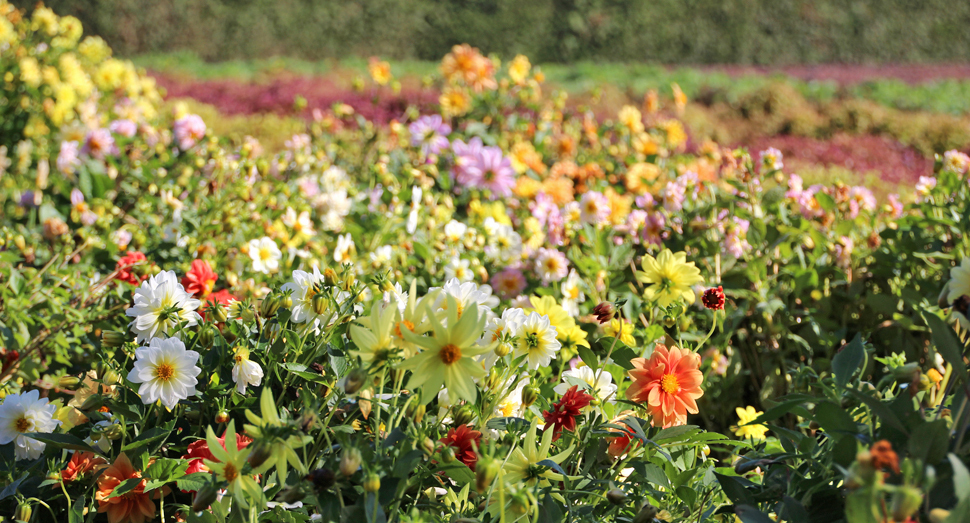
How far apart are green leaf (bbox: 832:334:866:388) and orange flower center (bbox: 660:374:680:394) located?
18 cm

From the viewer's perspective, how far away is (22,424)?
82 centimetres

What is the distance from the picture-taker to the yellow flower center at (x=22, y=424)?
815 millimetres

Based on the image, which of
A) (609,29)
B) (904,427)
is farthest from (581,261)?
(609,29)

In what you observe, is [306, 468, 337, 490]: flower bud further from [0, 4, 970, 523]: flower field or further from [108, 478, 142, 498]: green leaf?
[108, 478, 142, 498]: green leaf

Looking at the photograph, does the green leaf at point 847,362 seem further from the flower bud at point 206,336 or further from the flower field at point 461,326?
the flower bud at point 206,336

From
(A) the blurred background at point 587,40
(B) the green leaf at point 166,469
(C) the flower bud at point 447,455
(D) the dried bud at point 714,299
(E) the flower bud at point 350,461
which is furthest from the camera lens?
(A) the blurred background at point 587,40

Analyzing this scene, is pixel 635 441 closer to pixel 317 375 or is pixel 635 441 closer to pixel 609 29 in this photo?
pixel 317 375

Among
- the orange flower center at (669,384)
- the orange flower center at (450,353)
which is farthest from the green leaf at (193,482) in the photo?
the orange flower center at (669,384)

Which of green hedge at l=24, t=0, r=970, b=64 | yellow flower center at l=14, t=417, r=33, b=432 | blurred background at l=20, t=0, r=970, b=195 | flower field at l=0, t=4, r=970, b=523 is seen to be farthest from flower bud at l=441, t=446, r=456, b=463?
green hedge at l=24, t=0, r=970, b=64

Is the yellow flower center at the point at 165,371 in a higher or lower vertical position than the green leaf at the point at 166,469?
higher

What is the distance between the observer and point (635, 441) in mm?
803

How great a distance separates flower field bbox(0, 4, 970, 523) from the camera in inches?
24.2

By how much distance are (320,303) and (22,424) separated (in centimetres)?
44

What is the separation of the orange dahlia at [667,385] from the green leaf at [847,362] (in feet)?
0.53
